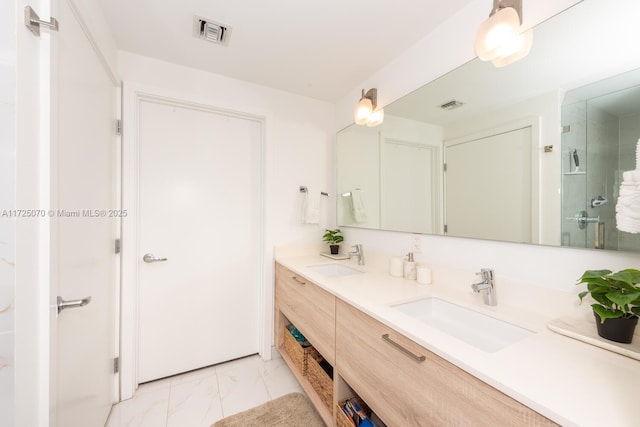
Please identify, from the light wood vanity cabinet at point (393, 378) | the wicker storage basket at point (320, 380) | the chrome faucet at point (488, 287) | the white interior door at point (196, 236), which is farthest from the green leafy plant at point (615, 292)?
the white interior door at point (196, 236)

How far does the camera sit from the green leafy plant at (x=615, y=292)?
27.3 inches

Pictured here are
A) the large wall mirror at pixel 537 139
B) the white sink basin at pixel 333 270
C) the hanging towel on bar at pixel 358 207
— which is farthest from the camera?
the hanging towel on bar at pixel 358 207

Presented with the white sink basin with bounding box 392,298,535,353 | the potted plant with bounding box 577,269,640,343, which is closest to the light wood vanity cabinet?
the white sink basin with bounding box 392,298,535,353

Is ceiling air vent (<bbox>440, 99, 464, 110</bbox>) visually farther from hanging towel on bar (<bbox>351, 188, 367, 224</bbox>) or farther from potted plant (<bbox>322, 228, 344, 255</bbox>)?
potted plant (<bbox>322, 228, 344, 255</bbox>)

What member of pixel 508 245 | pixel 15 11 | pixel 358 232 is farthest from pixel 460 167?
pixel 15 11

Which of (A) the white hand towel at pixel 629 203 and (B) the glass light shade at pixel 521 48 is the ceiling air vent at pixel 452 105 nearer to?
(B) the glass light shade at pixel 521 48

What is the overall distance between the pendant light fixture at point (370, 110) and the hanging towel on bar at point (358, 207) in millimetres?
550

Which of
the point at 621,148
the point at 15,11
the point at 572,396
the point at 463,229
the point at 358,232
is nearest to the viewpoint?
the point at 572,396

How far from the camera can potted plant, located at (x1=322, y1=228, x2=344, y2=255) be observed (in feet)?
7.28

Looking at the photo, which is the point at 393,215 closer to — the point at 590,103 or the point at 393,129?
the point at 393,129

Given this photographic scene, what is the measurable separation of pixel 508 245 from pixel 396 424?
87cm

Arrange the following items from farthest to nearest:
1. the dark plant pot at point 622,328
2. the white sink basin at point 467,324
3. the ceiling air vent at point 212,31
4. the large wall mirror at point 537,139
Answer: the ceiling air vent at point 212,31
the white sink basin at point 467,324
the large wall mirror at point 537,139
the dark plant pot at point 622,328

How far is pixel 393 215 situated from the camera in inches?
69.7

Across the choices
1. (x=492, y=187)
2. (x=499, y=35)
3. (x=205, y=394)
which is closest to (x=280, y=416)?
(x=205, y=394)
